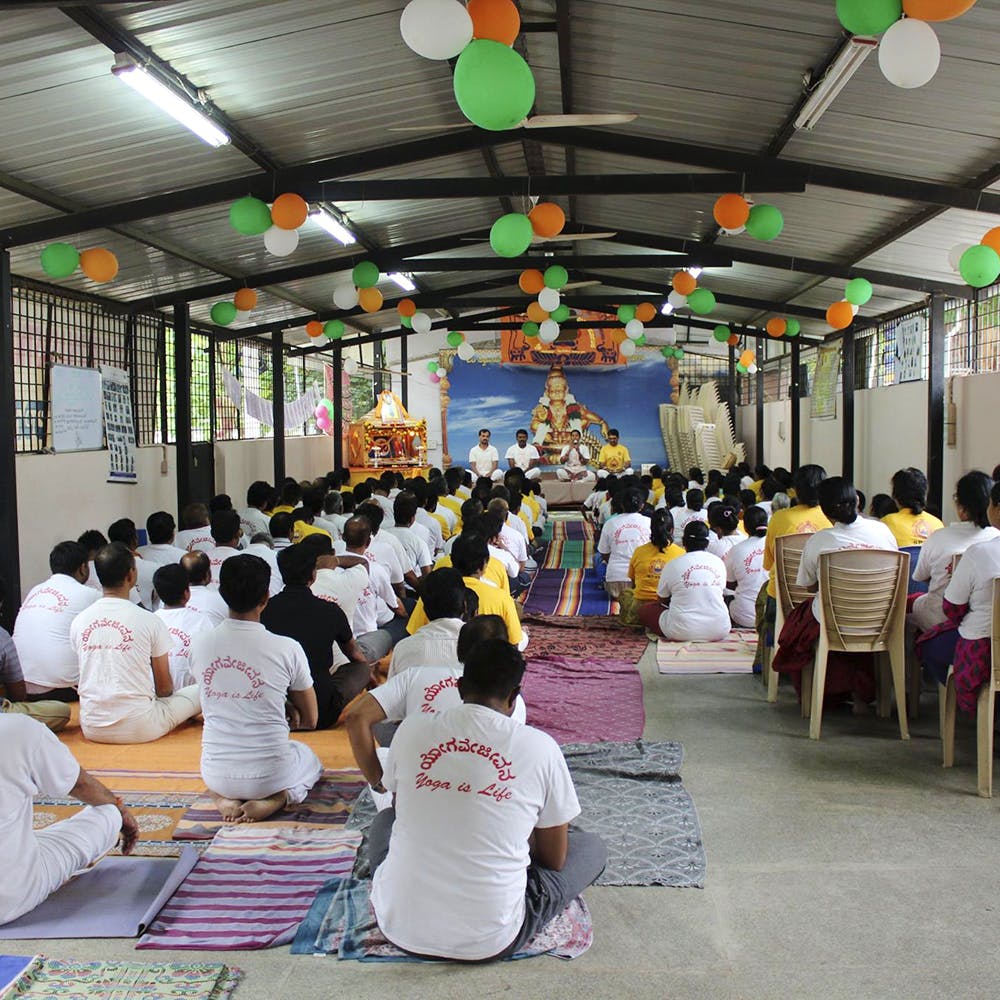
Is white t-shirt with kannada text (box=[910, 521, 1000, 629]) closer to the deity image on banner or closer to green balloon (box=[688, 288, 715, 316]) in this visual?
green balloon (box=[688, 288, 715, 316])

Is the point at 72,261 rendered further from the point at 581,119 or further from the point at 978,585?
the point at 978,585

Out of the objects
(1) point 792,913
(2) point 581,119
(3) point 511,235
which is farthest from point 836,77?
(1) point 792,913

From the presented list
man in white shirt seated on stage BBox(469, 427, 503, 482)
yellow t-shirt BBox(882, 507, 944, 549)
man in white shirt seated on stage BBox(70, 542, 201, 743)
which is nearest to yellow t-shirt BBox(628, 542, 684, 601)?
yellow t-shirt BBox(882, 507, 944, 549)

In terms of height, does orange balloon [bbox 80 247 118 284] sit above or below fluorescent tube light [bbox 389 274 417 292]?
below

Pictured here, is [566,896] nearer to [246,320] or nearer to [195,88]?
[195,88]

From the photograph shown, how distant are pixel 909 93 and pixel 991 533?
285 cm

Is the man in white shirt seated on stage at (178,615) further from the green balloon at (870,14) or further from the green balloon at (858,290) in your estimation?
the green balloon at (858,290)

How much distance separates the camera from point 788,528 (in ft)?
19.0

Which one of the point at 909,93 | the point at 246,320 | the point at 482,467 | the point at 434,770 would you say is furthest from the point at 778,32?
the point at 482,467

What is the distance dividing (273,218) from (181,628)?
127 inches

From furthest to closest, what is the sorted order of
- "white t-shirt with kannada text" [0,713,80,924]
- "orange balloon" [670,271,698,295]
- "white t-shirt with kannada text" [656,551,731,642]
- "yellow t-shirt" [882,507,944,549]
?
"orange balloon" [670,271,698,295]
"white t-shirt with kannada text" [656,551,731,642]
"yellow t-shirt" [882,507,944,549]
"white t-shirt with kannada text" [0,713,80,924]

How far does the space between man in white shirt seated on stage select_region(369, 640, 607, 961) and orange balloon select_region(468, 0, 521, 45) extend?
2716 mm

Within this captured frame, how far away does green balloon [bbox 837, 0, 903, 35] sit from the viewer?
376cm

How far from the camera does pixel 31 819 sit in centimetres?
275
